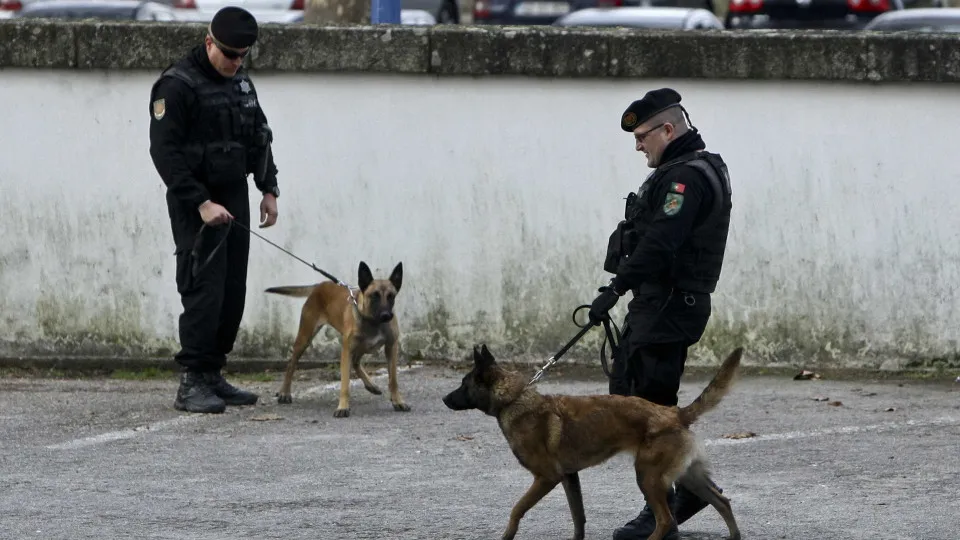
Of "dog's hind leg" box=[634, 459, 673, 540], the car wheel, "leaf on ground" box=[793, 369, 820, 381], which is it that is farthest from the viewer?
the car wheel

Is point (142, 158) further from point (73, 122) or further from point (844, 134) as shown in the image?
point (844, 134)

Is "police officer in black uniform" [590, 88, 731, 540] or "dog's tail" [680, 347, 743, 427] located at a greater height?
"police officer in black uniform" [590, 88, 731, 540]

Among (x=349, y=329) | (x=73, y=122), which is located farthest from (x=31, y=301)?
(x=349, y=329)

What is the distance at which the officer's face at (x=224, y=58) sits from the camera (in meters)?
7.91

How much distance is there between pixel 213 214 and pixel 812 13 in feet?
42.7

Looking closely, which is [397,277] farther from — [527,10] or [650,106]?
[527,10]

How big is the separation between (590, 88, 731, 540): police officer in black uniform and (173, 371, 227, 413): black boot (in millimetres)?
3076

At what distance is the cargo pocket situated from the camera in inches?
315

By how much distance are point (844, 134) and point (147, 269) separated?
14.2 feet

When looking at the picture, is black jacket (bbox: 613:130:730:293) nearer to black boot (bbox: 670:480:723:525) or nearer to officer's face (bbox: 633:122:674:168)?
officer's face (bbox: 633:122:674:168)

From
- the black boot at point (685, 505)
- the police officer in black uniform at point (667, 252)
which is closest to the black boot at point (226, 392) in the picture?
the police officer in black uniform at point (667, 252)

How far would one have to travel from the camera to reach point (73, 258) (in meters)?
9.41

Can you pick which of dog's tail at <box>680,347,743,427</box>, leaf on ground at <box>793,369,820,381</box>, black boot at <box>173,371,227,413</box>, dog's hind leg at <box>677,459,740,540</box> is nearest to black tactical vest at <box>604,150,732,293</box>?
dog's tail at <box>680,347,743,427</box>

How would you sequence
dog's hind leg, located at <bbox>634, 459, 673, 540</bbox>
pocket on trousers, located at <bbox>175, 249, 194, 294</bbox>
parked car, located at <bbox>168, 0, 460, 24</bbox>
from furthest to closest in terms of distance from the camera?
parked car, located at <bbox>168, 0, 460, 24</bbox>
pocket on trousers, located at <bbox>175, 249, 194, 294</bbox>
dog's hind leg, located at <bbox>634, 459, 673, 540</bbox>
